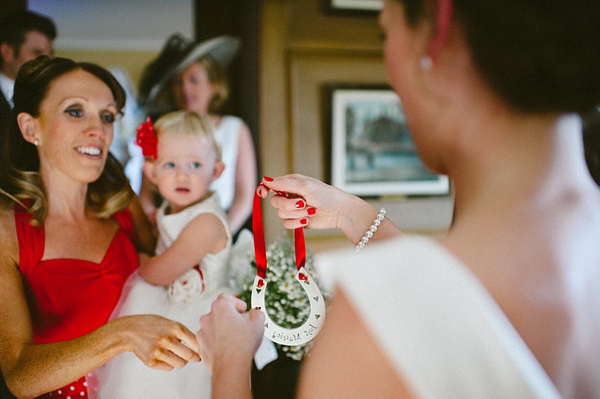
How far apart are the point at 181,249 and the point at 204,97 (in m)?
1.05

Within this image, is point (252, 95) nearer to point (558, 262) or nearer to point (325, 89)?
point (325, 89)

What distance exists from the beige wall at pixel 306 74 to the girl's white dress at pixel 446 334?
1704mm

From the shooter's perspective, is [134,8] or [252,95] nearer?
[134,8]

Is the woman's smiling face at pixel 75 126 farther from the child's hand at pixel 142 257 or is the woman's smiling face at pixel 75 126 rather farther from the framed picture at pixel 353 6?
the framed picture at pixel 353 6

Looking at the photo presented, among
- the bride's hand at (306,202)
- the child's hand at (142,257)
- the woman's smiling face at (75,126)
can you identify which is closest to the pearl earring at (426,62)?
the bride's hand at (306,202)

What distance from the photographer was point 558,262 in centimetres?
45

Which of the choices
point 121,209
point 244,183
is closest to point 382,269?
point 121,209

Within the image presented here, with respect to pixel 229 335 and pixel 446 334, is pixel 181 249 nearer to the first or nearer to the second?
pixel 229 335

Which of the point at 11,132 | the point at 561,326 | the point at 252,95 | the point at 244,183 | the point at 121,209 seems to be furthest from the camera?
the point at 252,95

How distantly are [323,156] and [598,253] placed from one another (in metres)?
1.85

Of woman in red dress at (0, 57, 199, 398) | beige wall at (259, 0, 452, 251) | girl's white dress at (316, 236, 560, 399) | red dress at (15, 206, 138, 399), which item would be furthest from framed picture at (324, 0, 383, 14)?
girl's white dress at (316, 236, 560, 399)

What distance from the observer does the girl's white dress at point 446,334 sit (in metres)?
0.42

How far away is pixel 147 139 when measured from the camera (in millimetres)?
825

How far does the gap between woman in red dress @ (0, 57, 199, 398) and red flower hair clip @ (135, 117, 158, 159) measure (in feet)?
0.17
